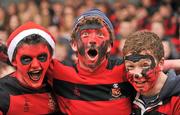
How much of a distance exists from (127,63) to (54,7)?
761cm

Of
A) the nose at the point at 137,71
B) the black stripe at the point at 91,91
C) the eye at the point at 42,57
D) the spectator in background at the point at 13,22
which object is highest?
the spectator in background at the point at 13,22

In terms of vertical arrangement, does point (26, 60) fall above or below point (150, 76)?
above

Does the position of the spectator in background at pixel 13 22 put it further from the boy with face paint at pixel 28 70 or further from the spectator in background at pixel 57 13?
the boy with face paint at pixel 28 70

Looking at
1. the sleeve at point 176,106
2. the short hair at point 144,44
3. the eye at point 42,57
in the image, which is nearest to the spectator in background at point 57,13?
the eye at point 42,57

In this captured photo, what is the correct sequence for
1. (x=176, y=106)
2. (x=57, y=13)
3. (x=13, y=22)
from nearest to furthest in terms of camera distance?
(x=176, y=106)
(x=13, y=22)
(x=57, y=13)

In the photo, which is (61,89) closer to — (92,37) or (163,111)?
(92,37)

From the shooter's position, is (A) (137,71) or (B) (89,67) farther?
(B) (89,67)

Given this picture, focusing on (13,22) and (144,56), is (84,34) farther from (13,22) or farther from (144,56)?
(13,22)

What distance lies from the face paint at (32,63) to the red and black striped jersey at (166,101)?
0.69 m

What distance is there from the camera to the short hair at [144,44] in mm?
3219

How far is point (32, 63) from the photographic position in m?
3.32

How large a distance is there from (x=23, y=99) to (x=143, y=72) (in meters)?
0.81

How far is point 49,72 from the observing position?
349 cm

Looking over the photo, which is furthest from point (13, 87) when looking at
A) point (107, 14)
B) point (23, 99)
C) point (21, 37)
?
point (107, 14)
